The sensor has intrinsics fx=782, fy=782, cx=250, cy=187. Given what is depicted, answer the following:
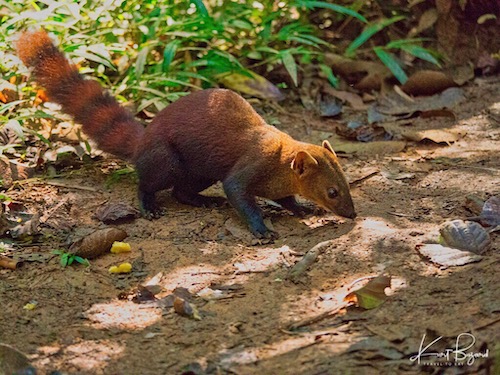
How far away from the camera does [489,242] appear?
15.1 feet

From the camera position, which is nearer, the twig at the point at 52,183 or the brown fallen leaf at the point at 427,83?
the twig at the point at 52,183

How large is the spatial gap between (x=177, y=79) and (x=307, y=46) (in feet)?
6.08

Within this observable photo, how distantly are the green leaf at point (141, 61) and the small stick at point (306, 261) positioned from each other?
2.89 metres

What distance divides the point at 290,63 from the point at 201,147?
212cm

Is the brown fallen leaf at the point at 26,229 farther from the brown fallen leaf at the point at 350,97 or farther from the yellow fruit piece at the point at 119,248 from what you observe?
the brown fallen leaf at the point at 350,97

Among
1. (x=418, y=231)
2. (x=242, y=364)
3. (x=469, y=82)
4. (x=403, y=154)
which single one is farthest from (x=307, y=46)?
(x=242, y=364)

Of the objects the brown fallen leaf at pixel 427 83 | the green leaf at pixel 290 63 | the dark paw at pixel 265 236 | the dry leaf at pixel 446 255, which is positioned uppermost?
the green leaf at pixel 290 63

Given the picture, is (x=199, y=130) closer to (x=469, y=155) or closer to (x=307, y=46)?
(x=469, y=155)

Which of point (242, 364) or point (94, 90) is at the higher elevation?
point (94, 90)

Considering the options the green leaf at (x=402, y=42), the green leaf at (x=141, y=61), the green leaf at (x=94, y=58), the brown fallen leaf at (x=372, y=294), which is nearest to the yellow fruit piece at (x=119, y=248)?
the brown fallen leaf at (x=372, y=294)

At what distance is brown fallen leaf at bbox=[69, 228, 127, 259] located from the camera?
4.93 meters

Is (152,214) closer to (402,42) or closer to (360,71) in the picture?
(360,71)

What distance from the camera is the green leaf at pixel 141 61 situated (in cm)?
707

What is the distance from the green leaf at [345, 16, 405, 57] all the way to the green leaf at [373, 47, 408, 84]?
179 mm
